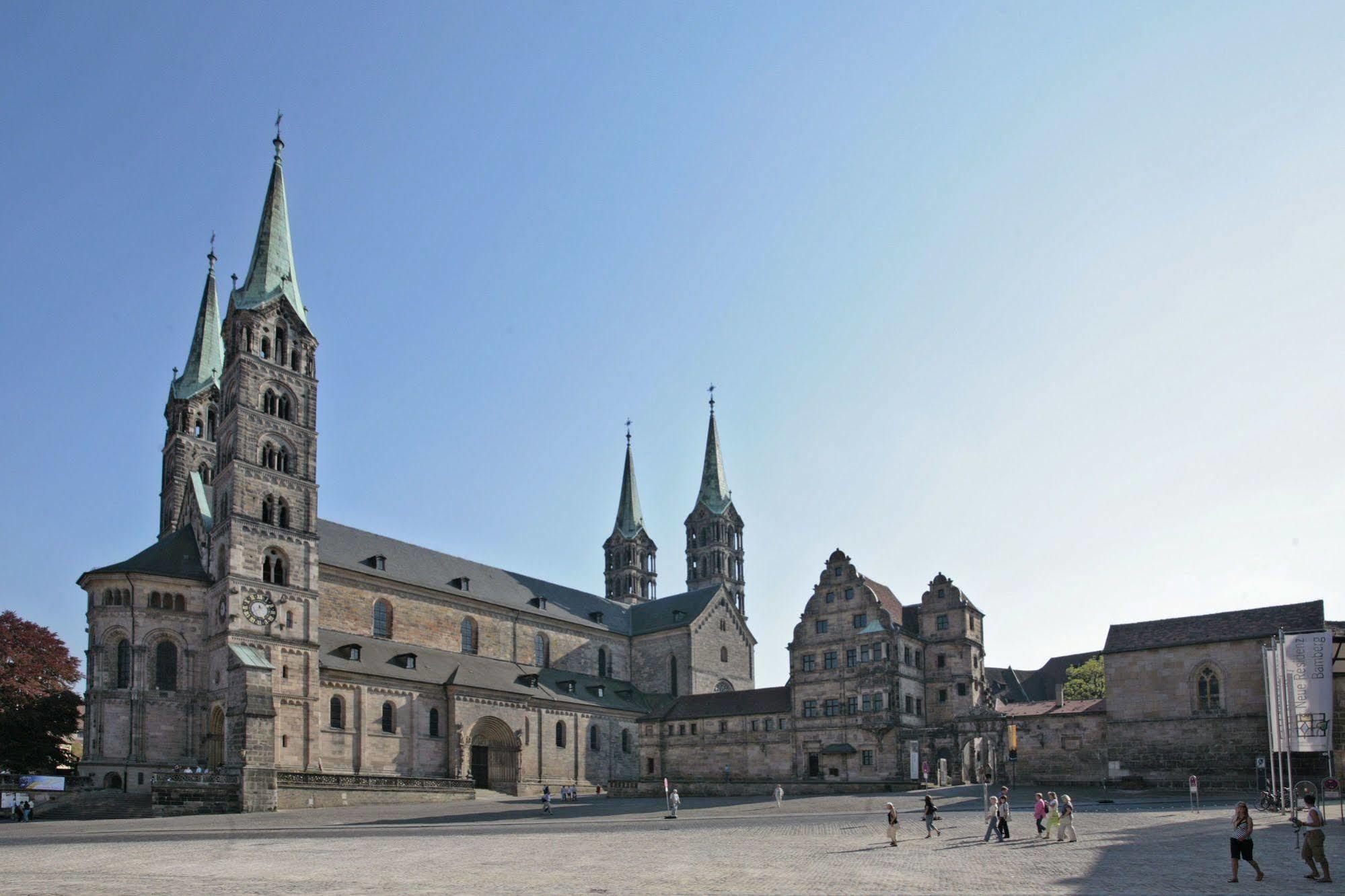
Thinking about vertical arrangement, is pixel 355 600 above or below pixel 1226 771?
above

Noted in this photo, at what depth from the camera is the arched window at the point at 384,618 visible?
63812 millimetres

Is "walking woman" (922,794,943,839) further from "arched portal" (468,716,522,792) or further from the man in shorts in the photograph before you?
"arched portal" (468,716,522,792)

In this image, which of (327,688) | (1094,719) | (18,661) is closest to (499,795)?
(327,688)

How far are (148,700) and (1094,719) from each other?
152ft

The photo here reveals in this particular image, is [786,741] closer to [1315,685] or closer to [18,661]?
[1315,685]

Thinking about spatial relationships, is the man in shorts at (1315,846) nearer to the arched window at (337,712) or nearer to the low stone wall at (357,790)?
the low stone wall at (357,790)

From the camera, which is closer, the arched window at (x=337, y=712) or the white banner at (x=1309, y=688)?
the white banner at (x=1309, y=688)

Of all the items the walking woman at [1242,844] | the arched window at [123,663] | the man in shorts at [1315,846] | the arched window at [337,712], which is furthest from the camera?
the arched window at [337,712]

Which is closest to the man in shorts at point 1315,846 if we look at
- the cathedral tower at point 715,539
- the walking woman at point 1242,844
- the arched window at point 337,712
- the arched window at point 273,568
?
the walking woman at point 1242,844

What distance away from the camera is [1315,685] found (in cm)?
3594

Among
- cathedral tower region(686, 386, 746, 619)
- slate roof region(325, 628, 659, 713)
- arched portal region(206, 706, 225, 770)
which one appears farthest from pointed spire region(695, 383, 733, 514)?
arched portal region(206, 706, 225, 770)

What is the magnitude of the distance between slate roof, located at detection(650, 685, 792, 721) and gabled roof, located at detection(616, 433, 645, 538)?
3341cm

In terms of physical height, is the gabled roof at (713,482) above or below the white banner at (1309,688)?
above

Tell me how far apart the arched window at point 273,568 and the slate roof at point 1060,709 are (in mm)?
38884
